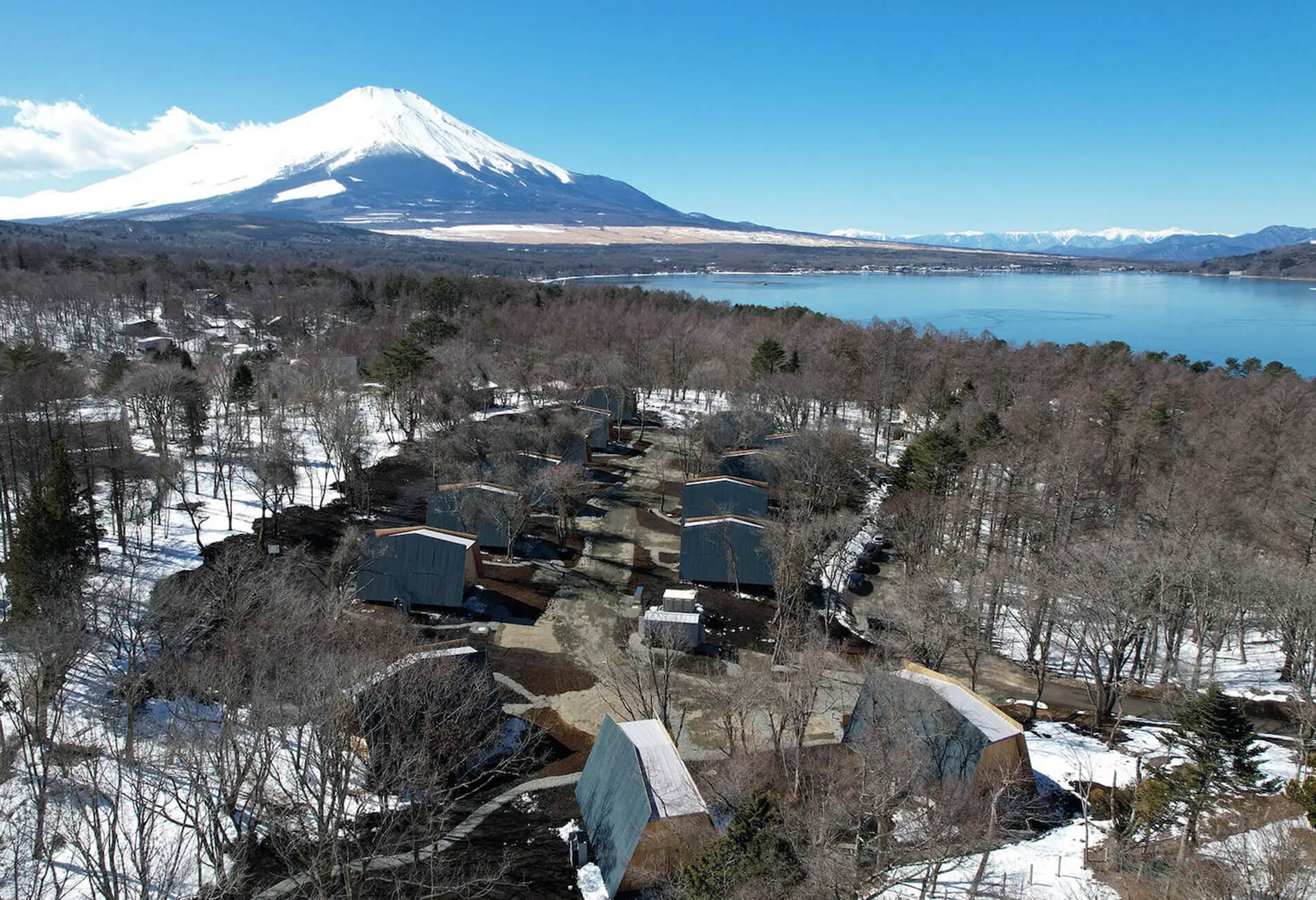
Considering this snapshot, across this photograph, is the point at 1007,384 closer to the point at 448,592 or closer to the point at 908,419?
the point at 908,419

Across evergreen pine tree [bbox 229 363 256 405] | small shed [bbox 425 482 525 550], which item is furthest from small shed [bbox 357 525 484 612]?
evergreen pine tree [bbox 229 363 256 405]

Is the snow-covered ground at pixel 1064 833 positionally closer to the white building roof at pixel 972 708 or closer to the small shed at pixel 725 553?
the white building roof at pixel 972 708

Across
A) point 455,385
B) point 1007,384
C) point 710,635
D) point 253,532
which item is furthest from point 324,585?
point 1007,384

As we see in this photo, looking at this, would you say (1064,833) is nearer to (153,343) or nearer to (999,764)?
(999,764)

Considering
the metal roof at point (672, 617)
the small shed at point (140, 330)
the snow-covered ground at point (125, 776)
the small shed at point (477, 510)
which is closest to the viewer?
the snow-covered ground at point (125, 776)

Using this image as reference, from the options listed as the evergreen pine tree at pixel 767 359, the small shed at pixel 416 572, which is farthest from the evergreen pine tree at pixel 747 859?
the evergreen pine tree at pixel 767 359

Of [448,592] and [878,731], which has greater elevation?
[878,731]
